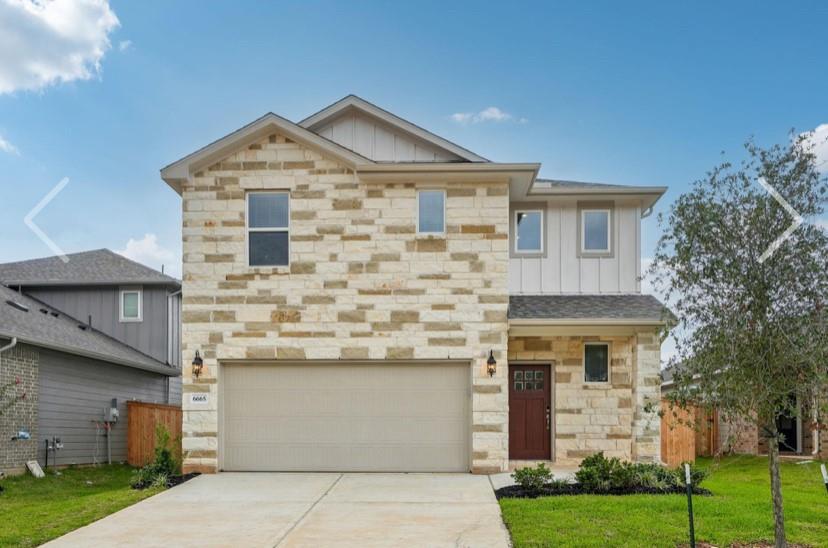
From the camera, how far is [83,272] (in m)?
20.7

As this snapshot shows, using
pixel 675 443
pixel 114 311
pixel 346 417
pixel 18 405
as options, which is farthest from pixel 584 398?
pixel 114 311

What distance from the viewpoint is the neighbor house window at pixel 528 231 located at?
15625 millimetres

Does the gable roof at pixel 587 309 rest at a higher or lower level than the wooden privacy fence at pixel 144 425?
higher

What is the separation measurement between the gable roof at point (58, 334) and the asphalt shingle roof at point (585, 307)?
9.24 metres

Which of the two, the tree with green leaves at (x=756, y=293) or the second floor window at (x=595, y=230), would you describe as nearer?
the tree with green leaves at (x=756, y=293)

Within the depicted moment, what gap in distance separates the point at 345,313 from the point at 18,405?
22.2 feet

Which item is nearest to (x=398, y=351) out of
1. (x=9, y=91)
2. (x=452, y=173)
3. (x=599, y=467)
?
(x=452, y=173)

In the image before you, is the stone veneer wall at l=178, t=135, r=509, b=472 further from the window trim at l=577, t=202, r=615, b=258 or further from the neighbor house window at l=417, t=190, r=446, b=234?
the window trim at l=577, t=202, r=615, b=258

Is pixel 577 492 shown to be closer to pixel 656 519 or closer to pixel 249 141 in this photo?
pixel 656 519

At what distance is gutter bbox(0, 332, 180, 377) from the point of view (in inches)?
571

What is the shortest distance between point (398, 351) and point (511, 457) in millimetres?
3578

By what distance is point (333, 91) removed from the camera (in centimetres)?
1659

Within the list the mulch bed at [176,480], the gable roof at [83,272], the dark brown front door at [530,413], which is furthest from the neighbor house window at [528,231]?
the gable roof at [83,272]

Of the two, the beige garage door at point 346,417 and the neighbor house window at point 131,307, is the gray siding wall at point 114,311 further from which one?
the beige garage door at point 346,417
